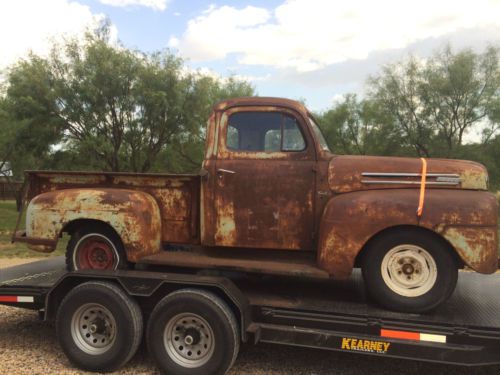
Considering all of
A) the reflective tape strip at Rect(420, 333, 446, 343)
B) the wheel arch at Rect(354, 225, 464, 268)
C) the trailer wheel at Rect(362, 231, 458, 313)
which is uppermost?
the wheel arch at Rect(354, 225, 464, 268)

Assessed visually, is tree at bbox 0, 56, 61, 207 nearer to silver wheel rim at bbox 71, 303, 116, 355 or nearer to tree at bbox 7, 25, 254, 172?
tree at bbox 7, 25, 254, 172

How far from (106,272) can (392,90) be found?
23.3 metres

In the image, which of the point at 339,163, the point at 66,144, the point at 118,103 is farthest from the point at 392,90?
the point at 339,163

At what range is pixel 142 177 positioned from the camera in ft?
15.0

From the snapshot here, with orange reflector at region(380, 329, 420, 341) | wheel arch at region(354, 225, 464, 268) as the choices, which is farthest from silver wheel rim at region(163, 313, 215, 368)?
wheel arch at region(354, 225, 464, 268)

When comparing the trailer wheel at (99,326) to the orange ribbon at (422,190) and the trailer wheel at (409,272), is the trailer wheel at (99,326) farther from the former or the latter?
the orange ribbon at (422,190)

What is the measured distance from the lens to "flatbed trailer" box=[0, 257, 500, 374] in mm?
3477

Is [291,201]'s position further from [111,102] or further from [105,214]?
[111,102]

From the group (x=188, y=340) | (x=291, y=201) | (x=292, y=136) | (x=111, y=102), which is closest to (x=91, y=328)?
(x=188, y=340)

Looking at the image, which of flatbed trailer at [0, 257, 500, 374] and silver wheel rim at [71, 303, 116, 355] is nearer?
flatbed trailer at [0, 257, 500, 374]

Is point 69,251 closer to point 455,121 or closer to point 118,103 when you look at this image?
point 118,103

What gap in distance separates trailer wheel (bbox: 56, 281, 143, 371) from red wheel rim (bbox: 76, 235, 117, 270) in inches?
17.8

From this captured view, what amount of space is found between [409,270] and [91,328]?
2.83 metres

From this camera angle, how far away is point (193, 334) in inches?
155
